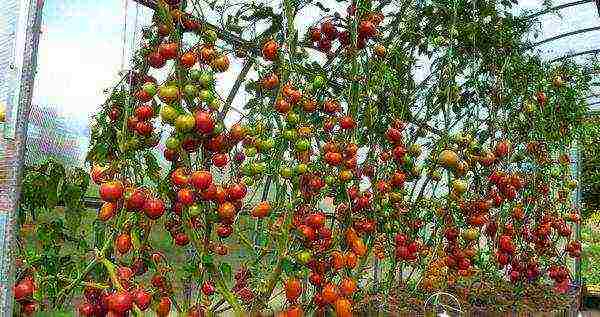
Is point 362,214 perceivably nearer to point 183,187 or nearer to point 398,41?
point 398,41

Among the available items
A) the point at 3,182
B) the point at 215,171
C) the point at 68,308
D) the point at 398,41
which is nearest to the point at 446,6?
the point at 398,41

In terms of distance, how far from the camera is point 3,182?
52.1 inches

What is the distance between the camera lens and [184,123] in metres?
1.68

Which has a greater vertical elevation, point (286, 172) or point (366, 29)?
point (366, 29)

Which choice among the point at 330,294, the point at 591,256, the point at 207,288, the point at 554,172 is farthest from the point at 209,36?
the point at 591,256

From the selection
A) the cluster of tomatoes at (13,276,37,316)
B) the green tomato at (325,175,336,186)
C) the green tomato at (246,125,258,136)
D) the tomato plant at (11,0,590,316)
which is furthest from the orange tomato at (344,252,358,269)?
the cluster of tomatoes at (13,276,37,316)

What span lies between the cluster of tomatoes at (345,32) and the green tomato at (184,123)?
0.86 meters

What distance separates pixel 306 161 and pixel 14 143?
1042mm

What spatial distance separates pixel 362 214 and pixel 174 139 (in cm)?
113

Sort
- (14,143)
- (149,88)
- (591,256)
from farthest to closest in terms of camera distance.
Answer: (591,256) → (149,88) → (14,143)

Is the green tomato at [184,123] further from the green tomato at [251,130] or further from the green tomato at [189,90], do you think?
the green tomato at [251,130]

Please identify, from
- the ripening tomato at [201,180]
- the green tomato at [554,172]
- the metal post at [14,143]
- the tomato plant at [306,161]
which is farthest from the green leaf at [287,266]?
the green tomato at [554,172]

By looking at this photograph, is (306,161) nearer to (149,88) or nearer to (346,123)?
(346,123)

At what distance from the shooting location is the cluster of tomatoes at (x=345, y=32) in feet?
7.75
